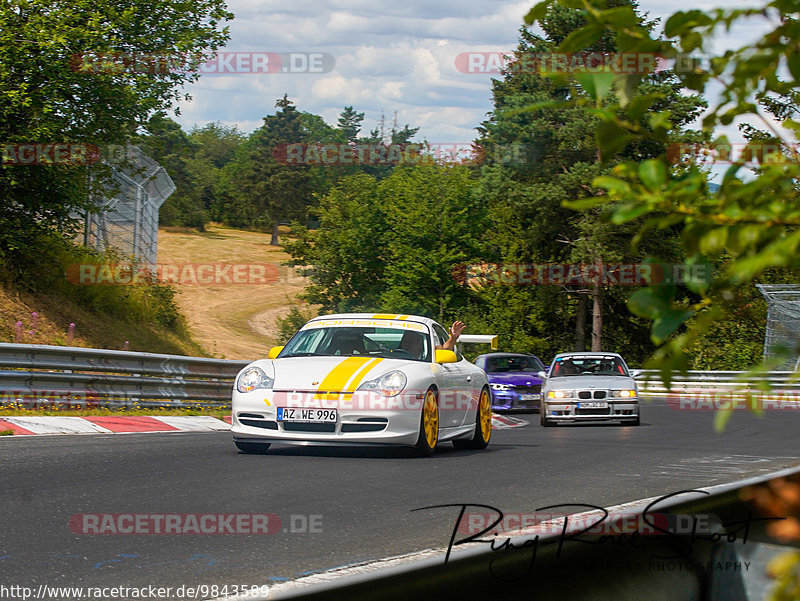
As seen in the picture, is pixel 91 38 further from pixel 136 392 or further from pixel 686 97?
pixel 686 97

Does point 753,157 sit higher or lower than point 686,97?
lower

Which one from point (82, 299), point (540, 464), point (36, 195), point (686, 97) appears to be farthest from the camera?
point (686, 97)

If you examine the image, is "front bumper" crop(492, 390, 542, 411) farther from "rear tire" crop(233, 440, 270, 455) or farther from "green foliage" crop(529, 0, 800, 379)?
"green foliage" crop(529, 0, 800, 379)

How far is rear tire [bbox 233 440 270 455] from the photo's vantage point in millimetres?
10628

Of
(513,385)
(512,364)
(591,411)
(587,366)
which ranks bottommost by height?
(513,385)

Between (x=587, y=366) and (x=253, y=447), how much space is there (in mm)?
11366

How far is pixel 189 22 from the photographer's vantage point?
27188 mm

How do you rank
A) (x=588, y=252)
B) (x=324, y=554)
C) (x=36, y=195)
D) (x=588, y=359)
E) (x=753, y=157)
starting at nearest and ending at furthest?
(x=753, y=157), (x=324, y=554), (x=588, y=359), (x=36, y=195), (x=588, y=252)

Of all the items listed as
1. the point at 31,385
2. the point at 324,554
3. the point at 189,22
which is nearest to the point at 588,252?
the point at 189,22

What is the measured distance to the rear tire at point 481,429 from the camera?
1225 centimetres

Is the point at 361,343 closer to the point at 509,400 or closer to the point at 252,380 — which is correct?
the point at 252,380

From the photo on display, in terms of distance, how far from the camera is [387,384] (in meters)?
10.1

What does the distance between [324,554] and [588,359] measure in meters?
16.1

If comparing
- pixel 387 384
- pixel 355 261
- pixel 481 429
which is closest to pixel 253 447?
pixel 387 384
